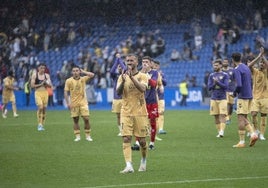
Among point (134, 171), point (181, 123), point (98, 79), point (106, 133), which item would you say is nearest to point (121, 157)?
point (134, 171)

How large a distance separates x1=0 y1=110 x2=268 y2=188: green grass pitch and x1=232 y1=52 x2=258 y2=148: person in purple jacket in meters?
0.47

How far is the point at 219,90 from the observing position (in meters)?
23.9

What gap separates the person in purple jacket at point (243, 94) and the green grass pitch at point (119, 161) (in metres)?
0.47

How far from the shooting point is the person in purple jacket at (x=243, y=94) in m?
19.4

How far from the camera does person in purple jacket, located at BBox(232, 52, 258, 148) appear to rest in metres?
19.4

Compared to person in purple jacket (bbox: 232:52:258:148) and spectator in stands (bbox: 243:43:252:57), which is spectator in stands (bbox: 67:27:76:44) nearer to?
spectator in stands (bbox: 243:43:252:57)

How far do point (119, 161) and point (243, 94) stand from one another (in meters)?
4.57

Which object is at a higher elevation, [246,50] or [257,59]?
[246,50]

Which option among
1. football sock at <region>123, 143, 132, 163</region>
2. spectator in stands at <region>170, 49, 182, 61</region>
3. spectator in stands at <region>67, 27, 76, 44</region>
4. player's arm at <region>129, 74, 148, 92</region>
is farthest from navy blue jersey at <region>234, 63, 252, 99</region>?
spectator in stands at <region>67, 27, 76, 44</region>

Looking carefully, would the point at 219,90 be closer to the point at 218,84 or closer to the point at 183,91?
the point at 218,84

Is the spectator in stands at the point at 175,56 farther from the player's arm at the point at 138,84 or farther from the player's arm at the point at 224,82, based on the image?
the player's arm at the point at 138,84

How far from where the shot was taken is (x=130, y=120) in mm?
14969

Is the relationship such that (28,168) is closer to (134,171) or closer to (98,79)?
(134,171)

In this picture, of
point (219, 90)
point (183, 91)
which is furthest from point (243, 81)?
point (183, 91)
